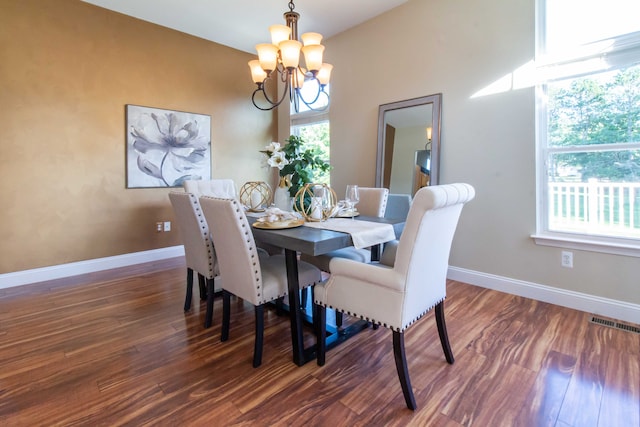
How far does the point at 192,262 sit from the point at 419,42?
3.15 m

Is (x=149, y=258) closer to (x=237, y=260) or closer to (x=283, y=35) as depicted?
(x=237, y=260)

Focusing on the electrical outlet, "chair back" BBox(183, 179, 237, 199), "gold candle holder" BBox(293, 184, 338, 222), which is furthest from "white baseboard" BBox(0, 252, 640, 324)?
"gold candle holder" BBox(293, 184, 338, 222)

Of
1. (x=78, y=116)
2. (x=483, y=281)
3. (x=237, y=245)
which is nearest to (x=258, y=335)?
(x=237, y=245)

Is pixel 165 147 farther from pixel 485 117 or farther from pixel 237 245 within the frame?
pixel 485 117

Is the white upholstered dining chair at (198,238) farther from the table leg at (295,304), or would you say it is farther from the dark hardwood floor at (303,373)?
the table leg at (295,304)

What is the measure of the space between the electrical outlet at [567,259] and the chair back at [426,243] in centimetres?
160

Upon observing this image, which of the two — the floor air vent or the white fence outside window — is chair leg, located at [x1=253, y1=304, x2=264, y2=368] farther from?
the white fence outside window

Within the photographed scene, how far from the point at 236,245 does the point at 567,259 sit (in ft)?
8.63

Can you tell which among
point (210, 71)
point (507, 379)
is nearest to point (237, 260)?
point (507, 379)

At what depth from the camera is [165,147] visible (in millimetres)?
4184

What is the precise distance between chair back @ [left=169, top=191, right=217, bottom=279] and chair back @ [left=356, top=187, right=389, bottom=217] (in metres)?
1.32

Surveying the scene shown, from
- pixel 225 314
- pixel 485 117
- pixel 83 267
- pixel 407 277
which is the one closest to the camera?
pixel 407 277

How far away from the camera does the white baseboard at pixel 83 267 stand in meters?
3.29

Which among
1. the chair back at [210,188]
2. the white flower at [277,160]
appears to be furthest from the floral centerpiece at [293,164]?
the chair back at [210,188]
